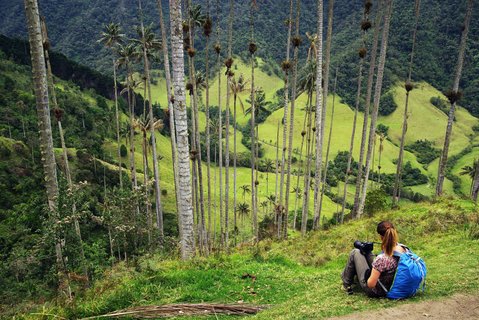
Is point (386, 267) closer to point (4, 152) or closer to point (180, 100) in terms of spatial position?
point (180, 100)

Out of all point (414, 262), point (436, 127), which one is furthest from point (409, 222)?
point (436, 127)

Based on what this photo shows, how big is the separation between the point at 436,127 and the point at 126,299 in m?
154

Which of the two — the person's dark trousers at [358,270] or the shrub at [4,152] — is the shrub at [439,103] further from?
the person's dark trousers at [358,270]

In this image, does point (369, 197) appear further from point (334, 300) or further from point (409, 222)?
point (334, 300)

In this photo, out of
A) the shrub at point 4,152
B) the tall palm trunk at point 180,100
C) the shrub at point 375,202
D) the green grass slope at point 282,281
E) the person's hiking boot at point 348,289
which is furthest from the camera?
the shrub at point 4,152

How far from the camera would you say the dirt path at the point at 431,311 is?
244 inches

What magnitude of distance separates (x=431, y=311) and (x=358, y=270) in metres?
1.50

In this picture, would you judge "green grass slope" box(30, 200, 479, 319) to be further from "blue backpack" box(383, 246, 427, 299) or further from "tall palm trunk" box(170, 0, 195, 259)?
"tall palm trunk" box(170, 0, 195, 259)

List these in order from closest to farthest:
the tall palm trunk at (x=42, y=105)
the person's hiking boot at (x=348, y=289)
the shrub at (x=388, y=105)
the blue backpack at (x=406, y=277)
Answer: the blue backpack at (x=406, y=277)
the person's hiking boot at (x=348, y=289)
the tall palm trunk at (x=42, y=105)
the shrub at (x=388, y=105)

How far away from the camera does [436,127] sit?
13962 cm

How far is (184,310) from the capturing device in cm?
813

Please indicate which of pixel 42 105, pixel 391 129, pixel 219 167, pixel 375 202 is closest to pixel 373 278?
pixel 42 105

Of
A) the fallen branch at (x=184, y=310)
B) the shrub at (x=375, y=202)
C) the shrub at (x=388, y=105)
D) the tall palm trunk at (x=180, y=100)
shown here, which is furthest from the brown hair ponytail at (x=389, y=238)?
the shrub at (x=388, y=105)

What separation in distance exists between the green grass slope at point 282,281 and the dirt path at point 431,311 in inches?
9.7
